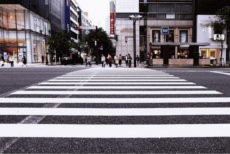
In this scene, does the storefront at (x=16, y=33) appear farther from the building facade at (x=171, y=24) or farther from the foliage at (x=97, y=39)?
the building facade at (x=171, y=24)

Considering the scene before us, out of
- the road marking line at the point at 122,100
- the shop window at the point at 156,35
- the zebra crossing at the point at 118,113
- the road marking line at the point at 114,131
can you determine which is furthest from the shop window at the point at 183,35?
the road marking line at the point at 114,131

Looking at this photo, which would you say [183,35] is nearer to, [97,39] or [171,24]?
[171,24]

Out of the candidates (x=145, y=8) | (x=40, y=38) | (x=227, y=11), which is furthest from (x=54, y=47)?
(x=227, y=11)

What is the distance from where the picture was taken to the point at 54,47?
42.3m

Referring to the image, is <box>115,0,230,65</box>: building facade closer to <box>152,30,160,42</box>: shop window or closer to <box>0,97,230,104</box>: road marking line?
<box>152,30,160,42</box>: shop window

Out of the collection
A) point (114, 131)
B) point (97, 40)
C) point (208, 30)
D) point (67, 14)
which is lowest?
point (114, 131)

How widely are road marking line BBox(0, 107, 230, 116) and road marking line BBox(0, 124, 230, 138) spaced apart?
3.00 ft

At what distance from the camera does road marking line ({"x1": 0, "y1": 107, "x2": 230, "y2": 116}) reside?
573 cm

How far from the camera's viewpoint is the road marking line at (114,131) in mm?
4293

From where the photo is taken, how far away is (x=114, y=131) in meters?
4.52

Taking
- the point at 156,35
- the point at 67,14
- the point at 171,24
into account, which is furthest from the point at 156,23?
the point at 67,14

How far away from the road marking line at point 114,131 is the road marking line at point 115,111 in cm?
91

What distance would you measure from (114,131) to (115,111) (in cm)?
150

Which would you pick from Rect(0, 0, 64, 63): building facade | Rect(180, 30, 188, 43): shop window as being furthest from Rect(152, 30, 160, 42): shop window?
Rect(0, 0, 64, 63): building facade
